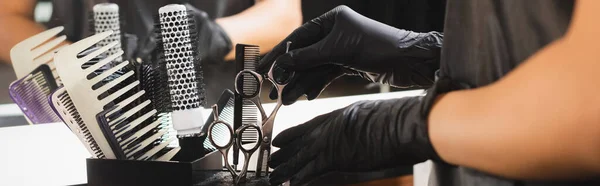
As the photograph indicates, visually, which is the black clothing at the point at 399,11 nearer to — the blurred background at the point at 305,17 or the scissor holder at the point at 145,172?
the blurred background at the point at 305,17

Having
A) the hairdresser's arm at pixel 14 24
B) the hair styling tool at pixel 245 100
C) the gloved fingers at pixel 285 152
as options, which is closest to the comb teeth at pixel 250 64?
the hair styling tool at pixel 245 100

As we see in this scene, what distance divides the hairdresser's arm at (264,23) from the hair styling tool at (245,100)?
13.0 inches

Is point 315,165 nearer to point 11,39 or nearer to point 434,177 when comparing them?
point 434,177

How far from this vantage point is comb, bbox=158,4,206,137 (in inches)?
32.5

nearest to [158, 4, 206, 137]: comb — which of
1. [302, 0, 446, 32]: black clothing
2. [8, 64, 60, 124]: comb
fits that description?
[8, 64, 60, 124]: comb

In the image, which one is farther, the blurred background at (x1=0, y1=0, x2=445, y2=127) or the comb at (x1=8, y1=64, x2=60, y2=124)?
the blurred background at (x1=0, y1=0, x2=445, y2=127)

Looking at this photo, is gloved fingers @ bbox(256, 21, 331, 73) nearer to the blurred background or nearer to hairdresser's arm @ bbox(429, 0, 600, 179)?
the blurred background

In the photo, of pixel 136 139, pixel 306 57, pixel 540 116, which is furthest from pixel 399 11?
pixel 540 116

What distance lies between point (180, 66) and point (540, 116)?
0.53 metres

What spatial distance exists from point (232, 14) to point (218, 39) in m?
0.06

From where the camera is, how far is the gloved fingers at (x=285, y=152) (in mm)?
741

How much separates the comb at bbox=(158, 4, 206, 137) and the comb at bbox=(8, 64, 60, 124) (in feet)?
0.72

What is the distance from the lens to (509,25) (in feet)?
1.85

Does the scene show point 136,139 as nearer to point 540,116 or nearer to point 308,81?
point 308,81
